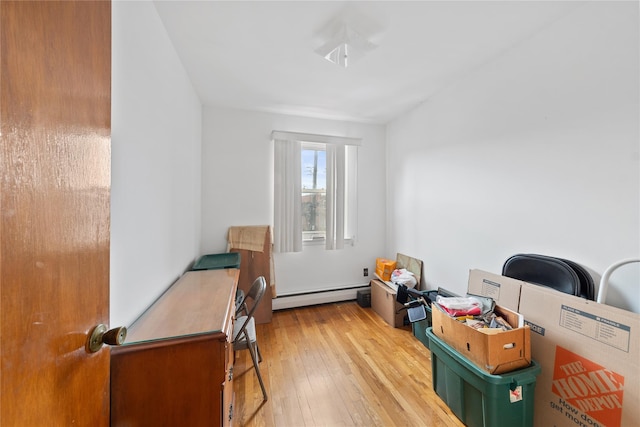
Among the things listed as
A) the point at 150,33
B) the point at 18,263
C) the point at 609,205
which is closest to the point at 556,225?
the point at 609,205

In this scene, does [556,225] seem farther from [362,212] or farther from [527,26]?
[362,212]

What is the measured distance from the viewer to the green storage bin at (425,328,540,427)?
1.26m

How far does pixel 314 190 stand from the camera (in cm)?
317

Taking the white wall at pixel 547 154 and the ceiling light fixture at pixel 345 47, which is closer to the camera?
the white wall at pixel 547 154

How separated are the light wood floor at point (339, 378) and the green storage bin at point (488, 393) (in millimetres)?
170

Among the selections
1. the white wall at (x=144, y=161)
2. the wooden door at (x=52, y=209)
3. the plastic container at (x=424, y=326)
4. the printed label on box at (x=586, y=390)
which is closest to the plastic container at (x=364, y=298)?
the plastic container at (x=424, y=326)

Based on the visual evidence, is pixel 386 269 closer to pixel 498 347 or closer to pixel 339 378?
pixel 339 378

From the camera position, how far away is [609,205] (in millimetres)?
1336

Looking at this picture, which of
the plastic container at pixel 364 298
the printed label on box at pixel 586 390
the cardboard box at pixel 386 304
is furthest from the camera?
the plastic container at pixel 364 298

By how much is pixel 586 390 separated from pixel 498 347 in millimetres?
458

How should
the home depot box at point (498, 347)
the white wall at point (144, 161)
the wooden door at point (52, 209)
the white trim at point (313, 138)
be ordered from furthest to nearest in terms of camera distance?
the white trim at point (313, 138) < the home depot box at point (498, 347) < the white wall at point (144, 161) < the wooden door at point (52, 209)

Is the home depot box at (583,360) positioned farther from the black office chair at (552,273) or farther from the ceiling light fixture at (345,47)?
the ceiling light fixture at (345,47)

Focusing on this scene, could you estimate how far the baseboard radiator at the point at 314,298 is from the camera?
3025 mm

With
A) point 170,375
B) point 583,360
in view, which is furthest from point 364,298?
point 170,375
